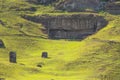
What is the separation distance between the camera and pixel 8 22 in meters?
140

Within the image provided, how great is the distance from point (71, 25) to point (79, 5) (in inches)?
527

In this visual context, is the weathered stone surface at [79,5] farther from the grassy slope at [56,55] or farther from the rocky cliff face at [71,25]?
the grassy slope at [56,55]

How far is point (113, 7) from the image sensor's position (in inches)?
6038

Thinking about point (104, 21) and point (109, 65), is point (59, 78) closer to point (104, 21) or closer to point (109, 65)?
point (109, 65)

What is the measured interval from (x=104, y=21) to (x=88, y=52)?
36.8 meters

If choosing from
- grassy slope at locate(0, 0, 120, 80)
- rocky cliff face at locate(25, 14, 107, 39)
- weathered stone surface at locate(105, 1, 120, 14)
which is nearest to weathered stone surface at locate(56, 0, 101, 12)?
weathered stone surface at locate(105, 1, 120, 14)

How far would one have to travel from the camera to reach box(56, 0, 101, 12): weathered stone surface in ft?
511

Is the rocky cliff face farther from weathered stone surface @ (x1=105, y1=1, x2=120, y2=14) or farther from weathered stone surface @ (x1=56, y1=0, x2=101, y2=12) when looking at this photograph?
weathered stone surface @ (x1=105, y1=1, x2=120, y2=14)

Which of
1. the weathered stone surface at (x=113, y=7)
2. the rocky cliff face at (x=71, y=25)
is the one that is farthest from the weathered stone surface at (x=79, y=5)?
the rocky cliff face at (x=71, y=25)

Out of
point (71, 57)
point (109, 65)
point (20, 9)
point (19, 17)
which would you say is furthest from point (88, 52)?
point (20, 9)

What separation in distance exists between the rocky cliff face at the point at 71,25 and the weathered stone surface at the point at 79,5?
10.4 m

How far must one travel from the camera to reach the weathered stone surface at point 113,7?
5969 inches

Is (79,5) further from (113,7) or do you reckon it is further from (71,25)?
(71,25)

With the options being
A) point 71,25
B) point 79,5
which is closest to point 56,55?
point 71,25
